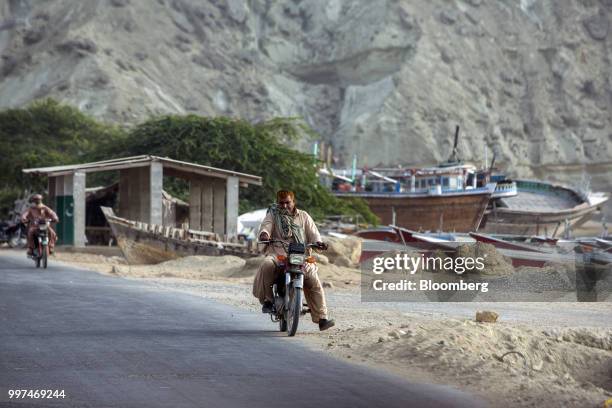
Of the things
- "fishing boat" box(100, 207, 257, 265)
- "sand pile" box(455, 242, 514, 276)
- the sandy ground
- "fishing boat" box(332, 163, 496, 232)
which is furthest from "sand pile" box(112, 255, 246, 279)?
"fishing boat" box(332, 163, 496, 232)

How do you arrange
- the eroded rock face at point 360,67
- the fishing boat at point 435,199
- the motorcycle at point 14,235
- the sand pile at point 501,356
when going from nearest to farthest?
the sand pile at point 501,356 → the motorcycle at point 14,235 → the fishing boat at point 435,199 → the eroded rock face at point 360,67

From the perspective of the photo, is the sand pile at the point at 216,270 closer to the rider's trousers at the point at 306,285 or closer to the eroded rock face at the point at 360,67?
the rider's trousers at the point at 306,285

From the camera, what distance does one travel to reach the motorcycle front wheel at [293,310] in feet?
36.0

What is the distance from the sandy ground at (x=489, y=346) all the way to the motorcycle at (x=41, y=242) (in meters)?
6.71

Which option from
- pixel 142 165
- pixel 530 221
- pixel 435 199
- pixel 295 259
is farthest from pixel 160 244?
pixel 530 221

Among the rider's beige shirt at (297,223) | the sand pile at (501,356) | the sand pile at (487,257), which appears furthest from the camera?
the sand pile at (487,257)

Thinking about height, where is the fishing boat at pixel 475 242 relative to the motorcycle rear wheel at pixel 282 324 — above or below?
above

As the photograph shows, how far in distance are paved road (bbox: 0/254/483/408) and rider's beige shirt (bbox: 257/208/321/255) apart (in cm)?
93

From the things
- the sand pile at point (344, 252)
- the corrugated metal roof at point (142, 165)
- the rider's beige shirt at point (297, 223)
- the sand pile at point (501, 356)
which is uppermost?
the corrugated metal roof at point (142, 165)

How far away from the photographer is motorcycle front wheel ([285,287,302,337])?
36.0 feet

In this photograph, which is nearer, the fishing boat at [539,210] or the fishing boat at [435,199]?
the fishing boat at [435,199]

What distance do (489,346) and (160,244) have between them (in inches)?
767

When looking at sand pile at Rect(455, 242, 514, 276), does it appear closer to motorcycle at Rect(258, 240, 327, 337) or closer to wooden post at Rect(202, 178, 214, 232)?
motorcycle at Rect(258, 240, 327, 337)

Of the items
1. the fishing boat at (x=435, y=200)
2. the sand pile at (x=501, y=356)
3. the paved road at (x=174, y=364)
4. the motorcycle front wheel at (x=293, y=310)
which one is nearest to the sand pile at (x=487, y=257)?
the paved road at (x=174, y=364)
